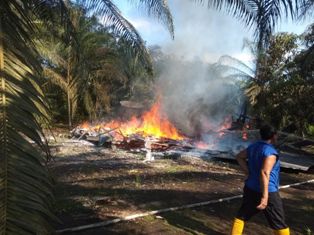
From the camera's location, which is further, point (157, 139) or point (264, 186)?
point (157, 139)

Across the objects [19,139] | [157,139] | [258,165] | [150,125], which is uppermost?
[19,139]

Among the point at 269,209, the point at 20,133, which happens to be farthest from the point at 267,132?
the point at 20,133

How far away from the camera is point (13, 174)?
262 centimetres

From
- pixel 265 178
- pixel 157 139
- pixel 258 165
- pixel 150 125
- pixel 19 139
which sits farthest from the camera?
→ pixel 150 125

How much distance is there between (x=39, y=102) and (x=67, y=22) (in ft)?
11.8

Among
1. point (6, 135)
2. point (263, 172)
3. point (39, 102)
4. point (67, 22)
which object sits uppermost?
point (67, 22)

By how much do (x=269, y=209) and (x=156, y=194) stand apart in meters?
3.78

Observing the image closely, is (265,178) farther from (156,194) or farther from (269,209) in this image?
(156,194)

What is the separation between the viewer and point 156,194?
9273 millimetres

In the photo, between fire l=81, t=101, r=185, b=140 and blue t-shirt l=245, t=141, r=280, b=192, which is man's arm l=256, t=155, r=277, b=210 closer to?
blue t-shirt l=245, t=141, r=280, b=192

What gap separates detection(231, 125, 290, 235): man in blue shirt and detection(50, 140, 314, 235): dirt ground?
118 cm

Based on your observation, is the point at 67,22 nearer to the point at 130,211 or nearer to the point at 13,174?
the point at 130,211

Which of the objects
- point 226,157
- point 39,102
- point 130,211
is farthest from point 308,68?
point 39,102

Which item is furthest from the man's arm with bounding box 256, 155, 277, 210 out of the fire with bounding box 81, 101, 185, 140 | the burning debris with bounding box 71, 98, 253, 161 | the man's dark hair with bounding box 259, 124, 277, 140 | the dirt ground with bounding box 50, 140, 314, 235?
the fire with bounding box 81, 101, 185, 140
